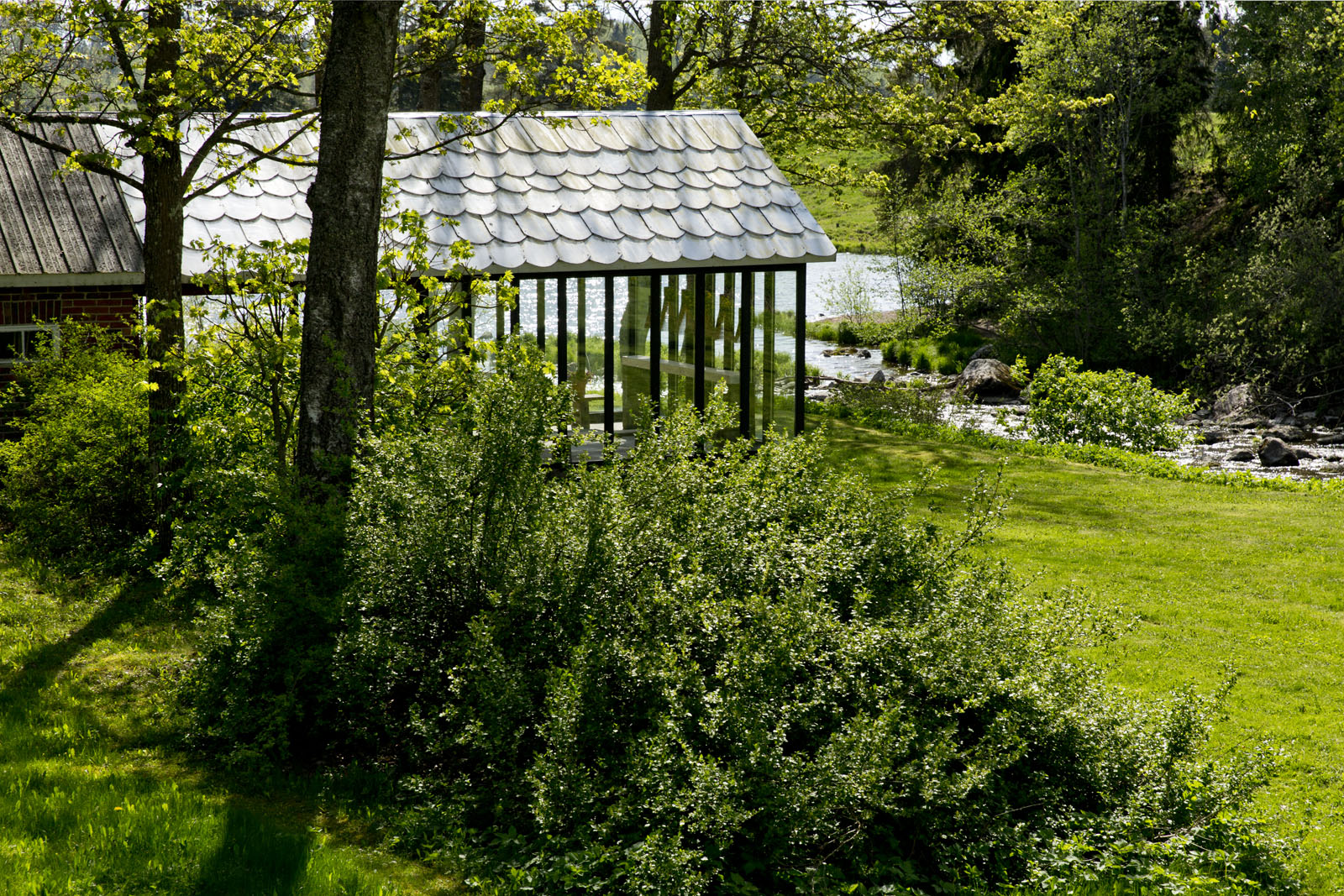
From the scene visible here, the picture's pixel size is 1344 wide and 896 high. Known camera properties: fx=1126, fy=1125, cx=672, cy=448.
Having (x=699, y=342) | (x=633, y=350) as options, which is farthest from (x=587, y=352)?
(x=699, y=342)

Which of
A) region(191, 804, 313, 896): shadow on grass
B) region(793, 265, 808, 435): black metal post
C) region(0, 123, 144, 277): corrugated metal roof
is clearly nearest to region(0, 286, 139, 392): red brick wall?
region(0, 123, 144, 277): corrugated metal roof

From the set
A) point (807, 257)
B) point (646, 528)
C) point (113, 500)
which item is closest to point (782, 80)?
point (807, 257)

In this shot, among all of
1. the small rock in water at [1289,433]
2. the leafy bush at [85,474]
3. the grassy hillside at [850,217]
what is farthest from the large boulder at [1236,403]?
the grassy hillside at [850,217]

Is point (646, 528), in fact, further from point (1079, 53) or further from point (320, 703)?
point (1079, 53)

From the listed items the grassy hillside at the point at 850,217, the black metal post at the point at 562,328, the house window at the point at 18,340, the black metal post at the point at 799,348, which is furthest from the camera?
the grassy hillside at the point at 850,217

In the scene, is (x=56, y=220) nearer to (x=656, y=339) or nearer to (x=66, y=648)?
(x=66, y=648)

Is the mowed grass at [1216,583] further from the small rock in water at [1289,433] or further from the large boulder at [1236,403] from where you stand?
the large boulder at [1236,403]

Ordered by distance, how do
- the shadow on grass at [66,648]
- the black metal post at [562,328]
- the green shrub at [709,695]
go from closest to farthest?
the green shrub at [709,695] → the shadow on grass at [66,648] → the black metal post at [562,328]

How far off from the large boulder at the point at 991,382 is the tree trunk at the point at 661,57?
1137 centimetres

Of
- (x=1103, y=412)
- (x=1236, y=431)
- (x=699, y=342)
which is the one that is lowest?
(x=1236, y=431)

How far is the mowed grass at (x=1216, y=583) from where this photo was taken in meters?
6.59

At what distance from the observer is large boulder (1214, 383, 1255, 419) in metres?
24.0

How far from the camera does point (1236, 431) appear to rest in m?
22.7

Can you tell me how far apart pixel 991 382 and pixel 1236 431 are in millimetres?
6236
